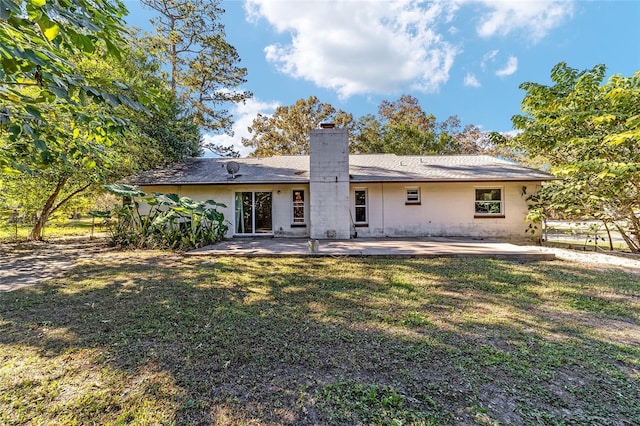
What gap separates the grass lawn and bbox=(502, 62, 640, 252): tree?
4.22 meters

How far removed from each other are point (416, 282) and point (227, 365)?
4306mm

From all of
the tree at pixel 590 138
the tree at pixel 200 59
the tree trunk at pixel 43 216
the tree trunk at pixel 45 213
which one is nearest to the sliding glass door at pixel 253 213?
the tree trunk at pixel 45 213

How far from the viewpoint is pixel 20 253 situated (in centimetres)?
991

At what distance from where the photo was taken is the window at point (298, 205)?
42.0ft

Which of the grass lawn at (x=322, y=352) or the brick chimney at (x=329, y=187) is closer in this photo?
the grass lawn at (x=322, y=352)

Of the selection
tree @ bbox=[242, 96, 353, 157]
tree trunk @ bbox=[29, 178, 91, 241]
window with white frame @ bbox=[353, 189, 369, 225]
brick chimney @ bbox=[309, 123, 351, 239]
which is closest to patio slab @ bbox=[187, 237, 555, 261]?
brick chimney @ bbox=[309, 123, 351, 239]

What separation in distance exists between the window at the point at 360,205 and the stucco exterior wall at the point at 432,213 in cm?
16

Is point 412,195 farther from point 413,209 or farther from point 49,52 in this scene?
point 49,52

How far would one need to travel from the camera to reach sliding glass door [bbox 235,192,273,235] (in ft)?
42.4

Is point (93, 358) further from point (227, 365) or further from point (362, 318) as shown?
point (362, 318)

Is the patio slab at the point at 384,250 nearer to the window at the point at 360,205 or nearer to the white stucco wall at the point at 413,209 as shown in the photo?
the white stucco wall at the point at 413,209

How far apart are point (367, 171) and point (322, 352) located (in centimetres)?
1066

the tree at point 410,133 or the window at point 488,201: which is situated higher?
the tree at point 410,133

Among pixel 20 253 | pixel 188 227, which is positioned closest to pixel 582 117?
pixel 188 227
